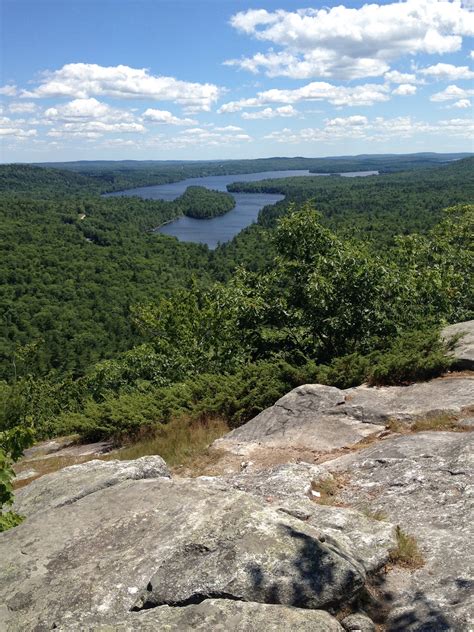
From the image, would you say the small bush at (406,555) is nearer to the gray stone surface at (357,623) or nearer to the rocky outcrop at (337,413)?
the gray stone surface at (357,623)

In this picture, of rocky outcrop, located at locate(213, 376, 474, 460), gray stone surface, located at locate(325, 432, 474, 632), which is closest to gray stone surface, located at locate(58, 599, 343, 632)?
gray stone surface, located at locate(325, 432, 474, 632)

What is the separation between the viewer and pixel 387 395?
36.0 ft

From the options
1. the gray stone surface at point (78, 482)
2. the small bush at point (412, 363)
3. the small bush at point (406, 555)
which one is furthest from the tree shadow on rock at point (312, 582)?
the small bush at point (412, 363)

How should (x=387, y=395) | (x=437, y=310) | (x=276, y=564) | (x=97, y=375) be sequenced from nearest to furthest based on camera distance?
1. (x=276, y=564)
2. (x=387, y=395)
3. (x=437, y=310)
4. (x=97, y=375)

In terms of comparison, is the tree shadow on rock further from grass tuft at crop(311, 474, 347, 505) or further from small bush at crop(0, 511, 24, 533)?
small bush at crop(0, 511, 24, 533)

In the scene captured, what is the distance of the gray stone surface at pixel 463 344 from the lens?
1165cm

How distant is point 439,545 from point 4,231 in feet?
436

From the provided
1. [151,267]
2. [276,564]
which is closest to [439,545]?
[276,564]

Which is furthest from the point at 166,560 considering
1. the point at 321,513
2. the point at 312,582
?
the point at 321,513

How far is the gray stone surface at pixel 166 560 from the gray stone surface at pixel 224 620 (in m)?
0.24

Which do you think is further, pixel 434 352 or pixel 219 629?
pixel 434 352

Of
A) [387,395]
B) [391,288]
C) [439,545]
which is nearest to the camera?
[439,545]

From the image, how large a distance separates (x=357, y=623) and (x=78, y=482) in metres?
4.09

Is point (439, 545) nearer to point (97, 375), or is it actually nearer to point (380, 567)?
point (380, 567)
